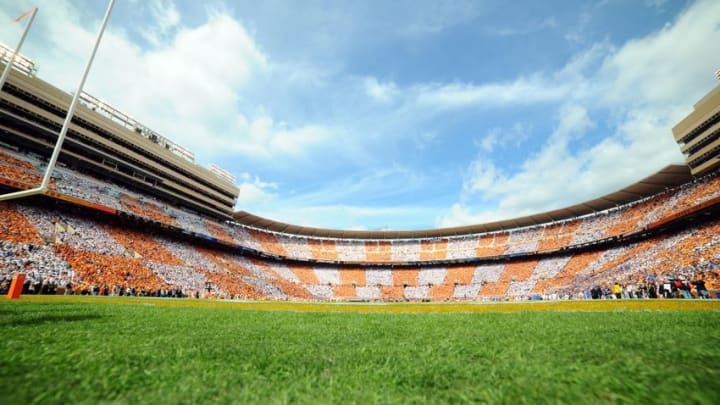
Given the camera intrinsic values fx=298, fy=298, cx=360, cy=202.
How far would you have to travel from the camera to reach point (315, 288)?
5750 centimetres

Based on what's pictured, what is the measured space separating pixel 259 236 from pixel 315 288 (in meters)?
16.8

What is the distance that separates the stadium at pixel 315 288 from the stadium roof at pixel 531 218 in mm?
416

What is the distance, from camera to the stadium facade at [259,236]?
28688 millimetres

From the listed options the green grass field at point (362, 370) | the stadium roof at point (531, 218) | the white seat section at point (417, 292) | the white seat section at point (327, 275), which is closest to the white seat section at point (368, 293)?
the white seat section at point (327, 275)

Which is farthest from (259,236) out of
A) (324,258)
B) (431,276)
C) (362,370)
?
(362,370)

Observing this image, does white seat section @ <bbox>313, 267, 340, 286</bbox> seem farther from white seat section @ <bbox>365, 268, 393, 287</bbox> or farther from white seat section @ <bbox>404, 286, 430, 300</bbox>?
white seat section @ <bbox>404, 286, 430, 300</bbox>

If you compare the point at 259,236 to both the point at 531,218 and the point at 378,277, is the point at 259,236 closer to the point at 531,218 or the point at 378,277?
the point at 378,277

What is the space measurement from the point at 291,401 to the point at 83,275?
3406cm

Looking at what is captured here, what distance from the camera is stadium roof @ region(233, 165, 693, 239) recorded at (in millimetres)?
39375

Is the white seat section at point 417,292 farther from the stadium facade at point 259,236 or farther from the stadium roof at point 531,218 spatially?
the stadium roof at point 531,218

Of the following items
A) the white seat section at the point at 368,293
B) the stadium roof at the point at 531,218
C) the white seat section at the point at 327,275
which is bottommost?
the white seat section at the point at 368,293

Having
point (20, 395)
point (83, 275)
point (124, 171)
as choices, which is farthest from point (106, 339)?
point (124, 171)

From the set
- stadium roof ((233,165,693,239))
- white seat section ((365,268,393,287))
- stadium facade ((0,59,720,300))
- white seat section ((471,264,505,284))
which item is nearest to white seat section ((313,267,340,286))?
stadium facade ((0,59,720,300))

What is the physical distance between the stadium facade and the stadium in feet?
0.94
